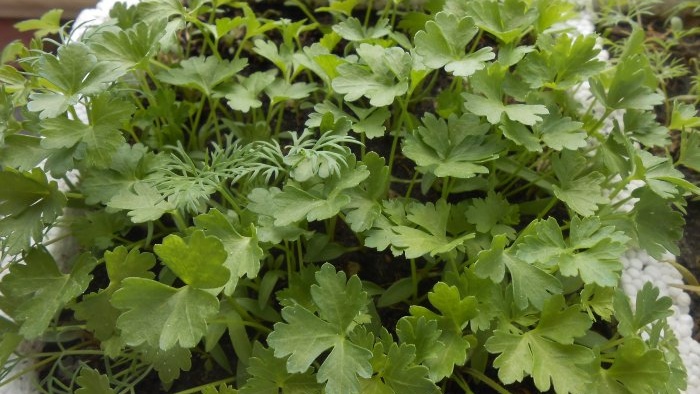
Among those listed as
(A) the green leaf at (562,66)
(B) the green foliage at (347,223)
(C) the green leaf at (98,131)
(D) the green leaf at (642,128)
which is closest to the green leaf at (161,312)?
(B) the green foliage at (347,223)

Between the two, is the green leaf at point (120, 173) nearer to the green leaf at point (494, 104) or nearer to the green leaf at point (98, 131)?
the green leaf at point (98, 131)

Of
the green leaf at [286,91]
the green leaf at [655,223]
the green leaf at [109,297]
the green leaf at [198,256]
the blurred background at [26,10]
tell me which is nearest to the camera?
the green leaf at [198,256]

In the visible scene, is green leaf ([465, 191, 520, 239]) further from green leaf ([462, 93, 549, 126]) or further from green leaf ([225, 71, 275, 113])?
green leaf ([225, 71, 275, 113])

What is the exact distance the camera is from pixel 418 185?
1.06 metres

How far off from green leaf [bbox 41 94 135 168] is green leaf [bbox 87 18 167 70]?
0.06m

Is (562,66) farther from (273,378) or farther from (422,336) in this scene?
(273,378)

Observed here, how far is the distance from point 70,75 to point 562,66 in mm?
696

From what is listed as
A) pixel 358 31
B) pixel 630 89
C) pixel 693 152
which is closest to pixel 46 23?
pixel 358 31

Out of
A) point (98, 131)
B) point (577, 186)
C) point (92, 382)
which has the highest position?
point (98, 131)

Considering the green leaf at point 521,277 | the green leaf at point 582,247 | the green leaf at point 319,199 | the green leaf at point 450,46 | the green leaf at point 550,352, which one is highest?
the green leaf at point 450,46

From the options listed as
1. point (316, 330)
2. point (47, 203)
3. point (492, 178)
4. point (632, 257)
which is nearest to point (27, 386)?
point (47, 203)

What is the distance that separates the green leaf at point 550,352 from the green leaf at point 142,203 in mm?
446

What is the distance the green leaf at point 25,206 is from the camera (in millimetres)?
810

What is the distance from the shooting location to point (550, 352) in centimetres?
74
